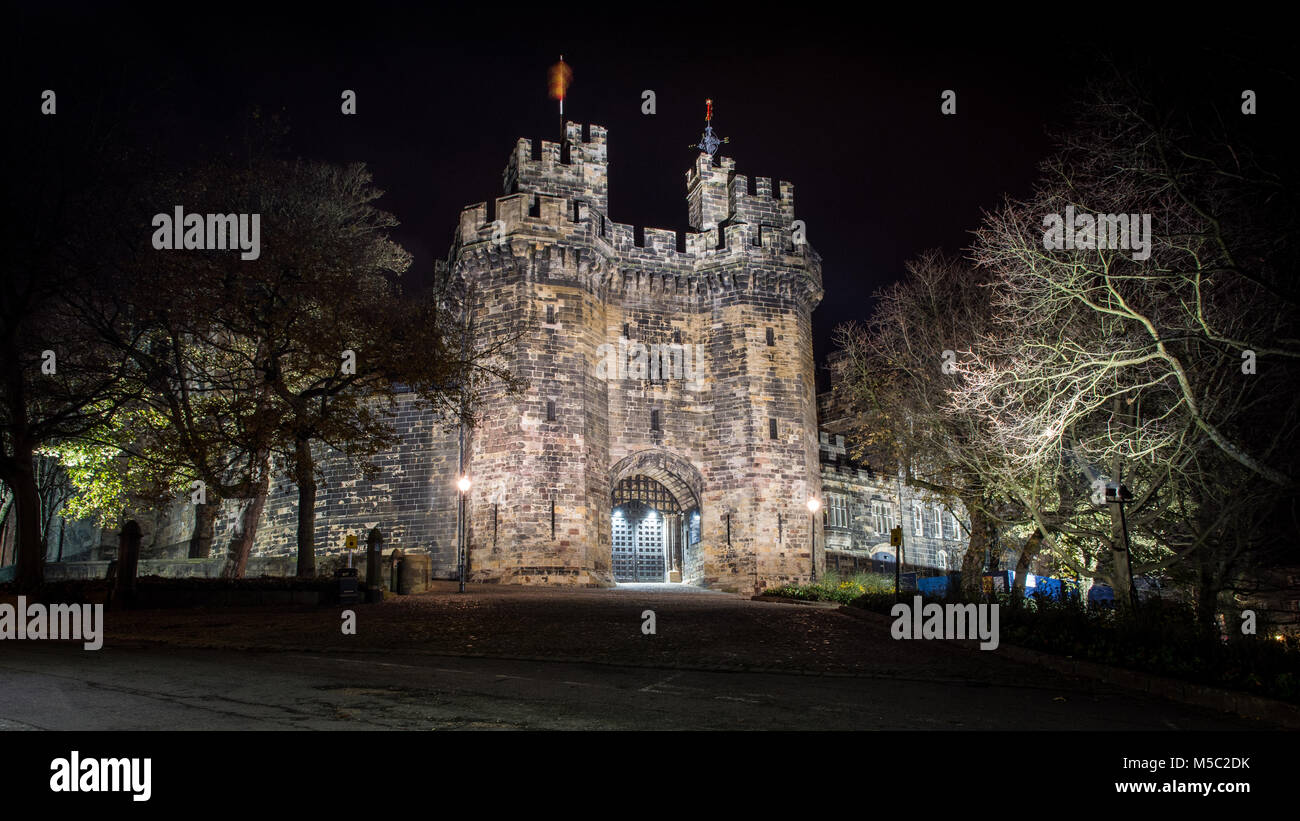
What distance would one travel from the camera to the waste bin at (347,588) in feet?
61.1

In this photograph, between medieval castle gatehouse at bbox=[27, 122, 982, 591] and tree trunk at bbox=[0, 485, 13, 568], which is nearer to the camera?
medieval castle gatehouse at bbox=[27, 122, 982, 591]

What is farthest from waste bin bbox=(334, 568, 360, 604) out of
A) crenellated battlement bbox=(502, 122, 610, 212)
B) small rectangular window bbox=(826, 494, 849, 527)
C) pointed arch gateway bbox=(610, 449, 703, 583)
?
small rectangular window bbox=(826, 494, 849, 527)

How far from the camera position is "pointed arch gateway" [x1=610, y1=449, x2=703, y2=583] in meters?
33.0

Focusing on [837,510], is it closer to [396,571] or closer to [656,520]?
[656,520]

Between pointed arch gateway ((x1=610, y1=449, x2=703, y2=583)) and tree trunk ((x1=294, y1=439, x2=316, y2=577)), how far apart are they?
1276 centimetres

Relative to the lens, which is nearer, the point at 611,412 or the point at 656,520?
the point at 611,412

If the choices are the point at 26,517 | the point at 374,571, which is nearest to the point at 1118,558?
the point at 374,571

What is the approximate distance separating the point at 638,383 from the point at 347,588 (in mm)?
16225

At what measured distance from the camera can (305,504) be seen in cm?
2162

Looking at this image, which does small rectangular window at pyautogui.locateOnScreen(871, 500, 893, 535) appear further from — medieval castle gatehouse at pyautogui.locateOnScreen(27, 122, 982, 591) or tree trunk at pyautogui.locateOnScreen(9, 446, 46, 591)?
tree trunk at pyautogui.locateOnScreen(9, 446, 46, 591)

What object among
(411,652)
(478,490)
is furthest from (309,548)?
(411,652)

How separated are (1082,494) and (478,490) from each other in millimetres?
16807
